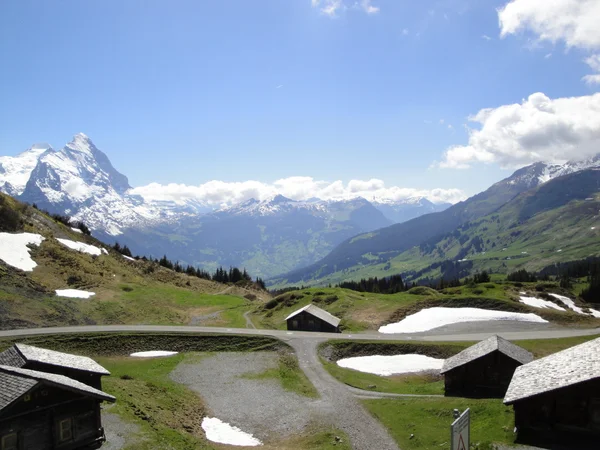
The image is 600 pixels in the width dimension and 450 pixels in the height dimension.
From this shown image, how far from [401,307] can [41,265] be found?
7092 cm

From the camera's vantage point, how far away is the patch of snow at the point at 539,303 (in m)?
89.4

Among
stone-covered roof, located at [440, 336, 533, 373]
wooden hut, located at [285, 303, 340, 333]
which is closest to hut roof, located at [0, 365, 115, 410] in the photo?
stone-covered roof, located at [440, 336, 533, 373]

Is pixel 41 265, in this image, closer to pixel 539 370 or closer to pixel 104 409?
pixel 104 409

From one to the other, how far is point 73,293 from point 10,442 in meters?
59.2

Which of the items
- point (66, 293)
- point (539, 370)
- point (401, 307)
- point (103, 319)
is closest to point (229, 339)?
point (103, 319)

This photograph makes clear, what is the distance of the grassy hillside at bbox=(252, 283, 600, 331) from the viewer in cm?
8450

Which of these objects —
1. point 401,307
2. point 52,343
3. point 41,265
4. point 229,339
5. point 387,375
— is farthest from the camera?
point 401,307

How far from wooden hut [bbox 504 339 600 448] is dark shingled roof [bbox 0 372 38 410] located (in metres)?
28.7

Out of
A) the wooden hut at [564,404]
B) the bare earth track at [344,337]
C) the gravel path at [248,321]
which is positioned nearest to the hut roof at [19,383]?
the bare earth track at [344,337]

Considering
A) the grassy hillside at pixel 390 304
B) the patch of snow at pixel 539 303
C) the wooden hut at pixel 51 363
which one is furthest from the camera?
the patch of snow at pixel 539 303

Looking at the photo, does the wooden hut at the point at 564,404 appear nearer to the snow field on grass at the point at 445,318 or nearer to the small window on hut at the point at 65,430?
the small window on hut at the point at 65,430

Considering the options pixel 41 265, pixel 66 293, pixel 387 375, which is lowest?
pixel 387 375

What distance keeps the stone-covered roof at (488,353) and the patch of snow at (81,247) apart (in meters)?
86.7

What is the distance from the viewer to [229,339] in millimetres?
69188
